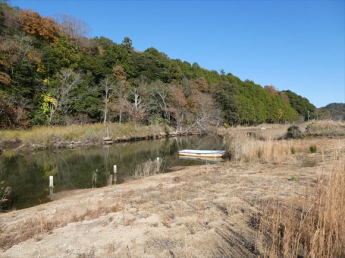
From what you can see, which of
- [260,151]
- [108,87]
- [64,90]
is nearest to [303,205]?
[260,151]

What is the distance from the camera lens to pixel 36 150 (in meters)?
18.5

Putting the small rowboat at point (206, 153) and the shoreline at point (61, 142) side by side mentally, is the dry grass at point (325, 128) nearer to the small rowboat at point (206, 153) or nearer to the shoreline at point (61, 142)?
the small rowboat at point (206, 153)

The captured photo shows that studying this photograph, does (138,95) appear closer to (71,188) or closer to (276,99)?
(71,188)

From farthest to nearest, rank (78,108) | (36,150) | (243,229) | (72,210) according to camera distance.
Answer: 1. (78,108)
2. (36,150)
3. (72,210)
4. (243,229)

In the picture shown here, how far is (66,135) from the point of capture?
826 inches

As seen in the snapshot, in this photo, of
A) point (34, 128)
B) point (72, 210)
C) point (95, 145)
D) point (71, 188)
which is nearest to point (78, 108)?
point (34, 128)

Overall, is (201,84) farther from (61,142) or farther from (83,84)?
Answer: (61,142)

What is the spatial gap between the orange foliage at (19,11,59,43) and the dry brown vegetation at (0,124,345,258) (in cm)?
3272

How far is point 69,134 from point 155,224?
63.9ft

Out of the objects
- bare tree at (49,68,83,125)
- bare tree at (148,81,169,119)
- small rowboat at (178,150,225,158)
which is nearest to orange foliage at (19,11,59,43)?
bare tree at (49,68,83,125)

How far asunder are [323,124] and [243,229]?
61.9ft

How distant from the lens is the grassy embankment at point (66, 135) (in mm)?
19156

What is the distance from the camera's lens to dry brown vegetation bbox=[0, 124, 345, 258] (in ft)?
9.46

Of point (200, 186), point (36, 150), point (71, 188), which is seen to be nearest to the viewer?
point (200, 186)
